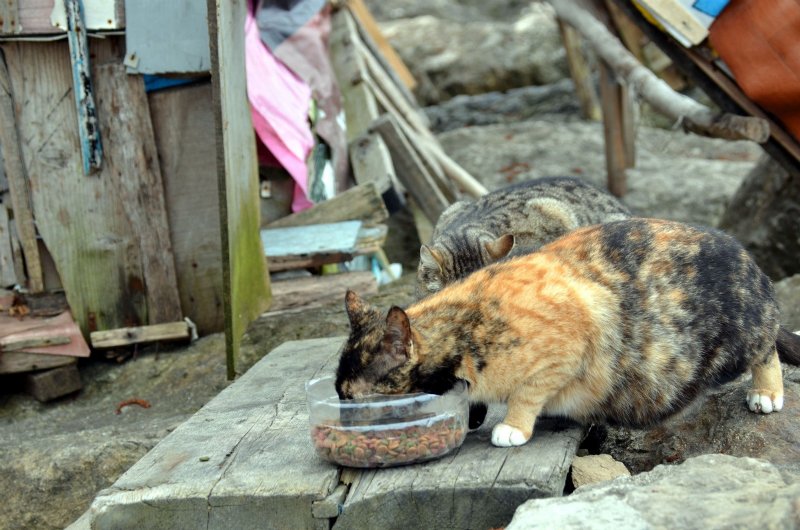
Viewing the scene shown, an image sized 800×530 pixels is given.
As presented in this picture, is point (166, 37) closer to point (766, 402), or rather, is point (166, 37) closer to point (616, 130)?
point (766, 402)

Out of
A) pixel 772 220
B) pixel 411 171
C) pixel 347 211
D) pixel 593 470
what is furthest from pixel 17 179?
pixel 772 220

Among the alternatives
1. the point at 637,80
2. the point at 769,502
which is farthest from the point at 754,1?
the point at 769,502

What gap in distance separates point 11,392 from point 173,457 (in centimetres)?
317

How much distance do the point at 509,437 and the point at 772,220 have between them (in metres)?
5.68

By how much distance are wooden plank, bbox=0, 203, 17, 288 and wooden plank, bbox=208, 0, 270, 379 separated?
5.33 ft

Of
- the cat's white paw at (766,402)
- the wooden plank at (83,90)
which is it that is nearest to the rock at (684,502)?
the cat's white paw at (766,402)

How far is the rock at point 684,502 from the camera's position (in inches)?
103

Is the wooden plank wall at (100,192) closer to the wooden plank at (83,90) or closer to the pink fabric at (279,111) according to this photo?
the wooden plank at (83,90)

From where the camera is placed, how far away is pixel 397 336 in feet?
10.9

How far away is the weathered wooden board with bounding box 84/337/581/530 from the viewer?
10.3 feet

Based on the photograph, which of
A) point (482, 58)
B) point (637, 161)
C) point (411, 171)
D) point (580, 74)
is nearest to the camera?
point (411, 171)

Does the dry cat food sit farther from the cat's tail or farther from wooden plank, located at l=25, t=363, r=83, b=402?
wooden plank, located at l=25, t=363, r=83, b=402

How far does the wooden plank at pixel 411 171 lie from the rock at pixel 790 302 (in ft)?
9.83

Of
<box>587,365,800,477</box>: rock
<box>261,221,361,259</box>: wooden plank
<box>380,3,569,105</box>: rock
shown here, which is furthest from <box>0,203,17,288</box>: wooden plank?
<box>380,3,569,105</box>: rock
